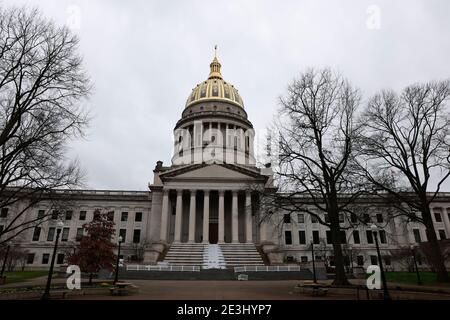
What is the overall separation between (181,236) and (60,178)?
32.5m

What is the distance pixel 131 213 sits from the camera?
5716 cm

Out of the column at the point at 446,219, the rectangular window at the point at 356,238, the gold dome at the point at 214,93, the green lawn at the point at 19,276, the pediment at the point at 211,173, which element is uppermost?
the gold dome at the point at 214,93

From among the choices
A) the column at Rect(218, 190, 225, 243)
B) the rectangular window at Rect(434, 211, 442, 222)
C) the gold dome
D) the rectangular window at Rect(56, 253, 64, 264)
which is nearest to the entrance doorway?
the column at Rect(218, 190, 225, 243)

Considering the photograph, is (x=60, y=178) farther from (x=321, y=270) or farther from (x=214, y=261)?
(x=321, y=270)

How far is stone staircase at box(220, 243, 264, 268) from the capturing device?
37287 millimetres

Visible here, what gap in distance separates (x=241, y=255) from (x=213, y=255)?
150 inches

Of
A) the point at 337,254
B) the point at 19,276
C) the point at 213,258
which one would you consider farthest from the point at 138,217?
the point at 337,254

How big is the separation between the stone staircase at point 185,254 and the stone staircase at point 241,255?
3306 mm

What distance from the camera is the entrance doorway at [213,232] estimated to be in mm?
49094

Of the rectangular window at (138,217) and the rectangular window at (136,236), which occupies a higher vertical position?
the rectangular window at (138,217)

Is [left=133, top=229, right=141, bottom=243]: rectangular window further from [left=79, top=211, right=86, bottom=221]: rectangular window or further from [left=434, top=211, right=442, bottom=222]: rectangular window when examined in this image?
[left=434, top=211, right=442, bottom=222]: rectangular window

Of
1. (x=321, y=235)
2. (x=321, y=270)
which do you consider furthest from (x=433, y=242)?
(x=321, y=235)

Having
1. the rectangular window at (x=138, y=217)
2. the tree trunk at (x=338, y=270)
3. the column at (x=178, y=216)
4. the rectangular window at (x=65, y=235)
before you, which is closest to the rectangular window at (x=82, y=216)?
the rectangular window at (x=65, y=235)

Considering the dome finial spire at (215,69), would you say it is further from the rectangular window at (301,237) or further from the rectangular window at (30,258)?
the rectangular window at (30,258)
